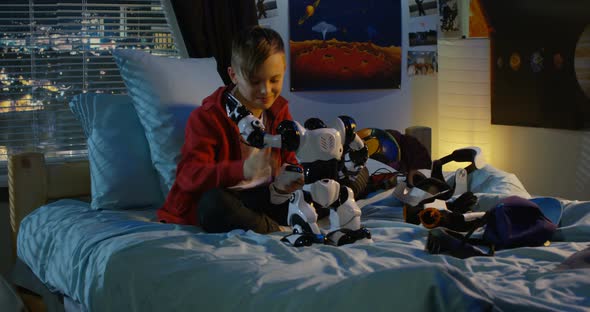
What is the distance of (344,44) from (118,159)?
1587mm

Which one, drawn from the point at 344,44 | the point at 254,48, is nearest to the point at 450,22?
the point at 344,44

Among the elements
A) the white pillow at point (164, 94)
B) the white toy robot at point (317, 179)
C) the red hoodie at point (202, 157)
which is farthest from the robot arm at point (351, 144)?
the white pillow at point (164, 94)

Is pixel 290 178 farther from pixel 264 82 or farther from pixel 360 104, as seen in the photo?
pixel 360 104

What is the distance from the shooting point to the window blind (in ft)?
10.2

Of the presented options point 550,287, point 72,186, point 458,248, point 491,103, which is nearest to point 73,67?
point 72,186

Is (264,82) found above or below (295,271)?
above

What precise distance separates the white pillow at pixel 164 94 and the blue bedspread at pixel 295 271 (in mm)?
272

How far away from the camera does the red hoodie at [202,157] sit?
2.01 m

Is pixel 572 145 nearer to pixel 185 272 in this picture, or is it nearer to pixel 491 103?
pixel 491 103

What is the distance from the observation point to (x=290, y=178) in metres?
1.83

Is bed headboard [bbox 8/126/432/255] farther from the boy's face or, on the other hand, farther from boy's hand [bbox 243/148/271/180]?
boy's hand [bbox 243/148/271/180]

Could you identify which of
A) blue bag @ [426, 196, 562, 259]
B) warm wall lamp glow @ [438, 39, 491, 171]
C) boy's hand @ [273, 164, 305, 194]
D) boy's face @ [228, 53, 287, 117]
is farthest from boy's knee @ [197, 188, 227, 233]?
warm wall lamp glow @ [438, 39, 491, 171]

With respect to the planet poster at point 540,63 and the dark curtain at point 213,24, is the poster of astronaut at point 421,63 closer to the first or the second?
the planet poster at point 540,63

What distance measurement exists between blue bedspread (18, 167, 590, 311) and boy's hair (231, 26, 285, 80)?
457 mm
